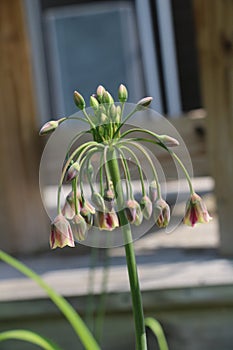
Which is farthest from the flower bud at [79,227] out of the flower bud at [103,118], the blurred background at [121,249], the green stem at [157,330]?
the blurred background at [121,249]

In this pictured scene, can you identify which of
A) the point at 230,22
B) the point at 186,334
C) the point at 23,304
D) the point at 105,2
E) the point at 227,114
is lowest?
the point at 186,334

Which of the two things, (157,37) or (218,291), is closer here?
(218,291)

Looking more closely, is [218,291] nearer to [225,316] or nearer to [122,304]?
[225,316]

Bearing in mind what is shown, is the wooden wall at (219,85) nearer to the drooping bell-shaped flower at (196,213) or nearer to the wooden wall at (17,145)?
the wooden wall at (17,145)

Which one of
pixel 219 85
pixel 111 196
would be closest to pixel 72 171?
pixel 111 196

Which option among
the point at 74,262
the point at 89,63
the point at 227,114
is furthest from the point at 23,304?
the point at 89,63

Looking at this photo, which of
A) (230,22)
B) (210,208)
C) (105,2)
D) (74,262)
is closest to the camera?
(230,22)

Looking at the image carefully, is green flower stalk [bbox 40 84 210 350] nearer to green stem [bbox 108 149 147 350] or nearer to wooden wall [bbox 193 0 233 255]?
green stem [bbox 108 149 147 350]
